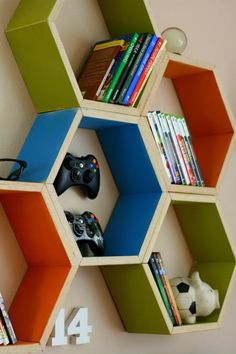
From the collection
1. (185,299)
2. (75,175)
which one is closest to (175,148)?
(75,175)

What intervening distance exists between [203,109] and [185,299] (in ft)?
2.29

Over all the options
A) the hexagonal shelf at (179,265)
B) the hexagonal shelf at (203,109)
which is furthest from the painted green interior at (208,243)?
the hexagonal shelf at (203,109)

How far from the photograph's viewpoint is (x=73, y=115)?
6.34 feet

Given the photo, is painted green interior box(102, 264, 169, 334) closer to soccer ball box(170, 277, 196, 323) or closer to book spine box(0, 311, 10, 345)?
soccer ball box(170, 277, 196, 323)

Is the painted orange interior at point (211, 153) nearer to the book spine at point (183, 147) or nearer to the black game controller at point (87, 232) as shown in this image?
the book spine at point (183, 147)

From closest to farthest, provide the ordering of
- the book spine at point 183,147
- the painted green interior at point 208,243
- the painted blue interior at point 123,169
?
1. the painted blue interior at point 123,169
2. the book spine at point 183,147
3. the painted green interior at point 208,243

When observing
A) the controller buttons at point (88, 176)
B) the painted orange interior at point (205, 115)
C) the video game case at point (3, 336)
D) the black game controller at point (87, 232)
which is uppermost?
the painted orange interior at point (205, 115)

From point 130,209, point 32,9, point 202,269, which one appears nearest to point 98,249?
point 130,209

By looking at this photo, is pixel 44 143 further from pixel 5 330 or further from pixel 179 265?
pixel 179 265

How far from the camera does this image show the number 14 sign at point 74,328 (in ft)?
6.66

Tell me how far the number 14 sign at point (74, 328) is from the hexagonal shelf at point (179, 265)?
0.51 feet

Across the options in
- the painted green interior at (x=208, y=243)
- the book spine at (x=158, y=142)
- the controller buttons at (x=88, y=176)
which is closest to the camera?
the controller buttons at (x=88, y=176)

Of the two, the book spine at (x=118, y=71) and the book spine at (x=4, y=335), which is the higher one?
the book spine at (x=118, y=71)

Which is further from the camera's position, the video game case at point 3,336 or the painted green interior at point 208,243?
the painted green interior at point 208,243
